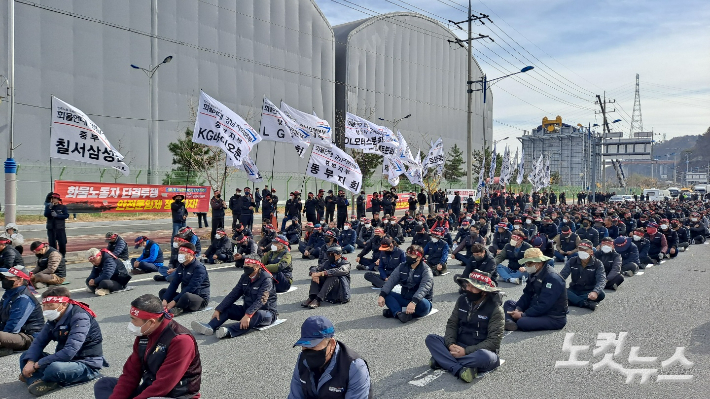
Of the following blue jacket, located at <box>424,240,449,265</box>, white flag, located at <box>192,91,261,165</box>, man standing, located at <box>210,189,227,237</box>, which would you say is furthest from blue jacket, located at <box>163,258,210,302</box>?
man standing, located at <box>210,189,227,237</box>

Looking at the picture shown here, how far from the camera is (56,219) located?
45.8 feet

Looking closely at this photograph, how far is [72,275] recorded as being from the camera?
508 inches

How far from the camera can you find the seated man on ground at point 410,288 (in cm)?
895

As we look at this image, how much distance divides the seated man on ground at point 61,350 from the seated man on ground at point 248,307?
200 centimetres

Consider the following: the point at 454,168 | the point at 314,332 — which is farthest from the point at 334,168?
the point at 454,168

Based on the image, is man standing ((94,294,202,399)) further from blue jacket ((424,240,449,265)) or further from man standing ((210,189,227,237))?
man standing ((210,189,227,237))

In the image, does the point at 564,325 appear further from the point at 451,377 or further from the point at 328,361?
the point at 328,361

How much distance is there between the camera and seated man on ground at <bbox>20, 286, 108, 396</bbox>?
19.0 feet

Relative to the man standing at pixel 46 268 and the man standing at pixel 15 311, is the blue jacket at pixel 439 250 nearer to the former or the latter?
the man standing at pixel 46 268

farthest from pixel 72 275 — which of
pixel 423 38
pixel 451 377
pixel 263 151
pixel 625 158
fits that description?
pixel 625 158

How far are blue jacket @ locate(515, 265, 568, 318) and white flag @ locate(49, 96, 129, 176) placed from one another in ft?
37.8

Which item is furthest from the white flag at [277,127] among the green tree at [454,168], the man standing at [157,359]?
the green tree at [454,168]

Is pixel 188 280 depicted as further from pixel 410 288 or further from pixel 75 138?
pixel 75 138

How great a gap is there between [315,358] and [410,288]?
5.16 m
